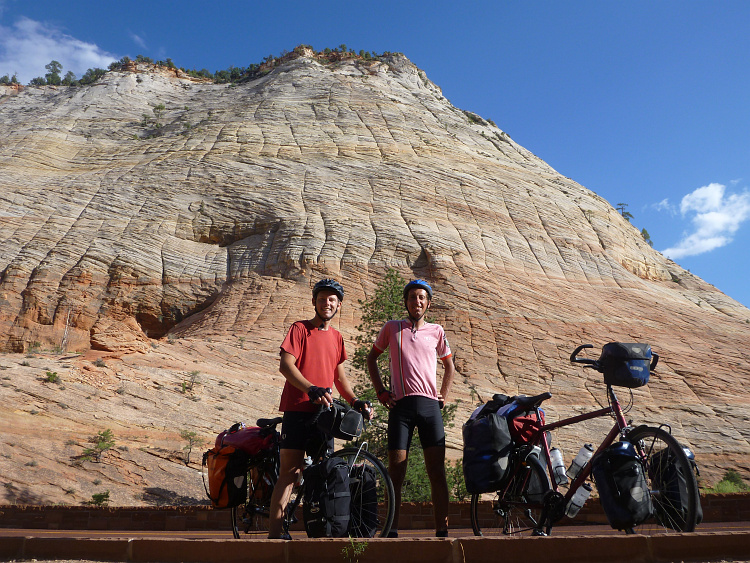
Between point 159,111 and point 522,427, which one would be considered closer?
point 522,427

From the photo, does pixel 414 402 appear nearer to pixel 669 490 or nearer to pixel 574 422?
pixel 574 422

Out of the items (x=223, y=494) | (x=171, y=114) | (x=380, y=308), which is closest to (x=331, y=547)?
(x=223, y=494)

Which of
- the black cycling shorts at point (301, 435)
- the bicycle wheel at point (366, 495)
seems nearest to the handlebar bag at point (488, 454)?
the bicycle wheel at point (366, 495)

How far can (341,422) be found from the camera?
4.39m

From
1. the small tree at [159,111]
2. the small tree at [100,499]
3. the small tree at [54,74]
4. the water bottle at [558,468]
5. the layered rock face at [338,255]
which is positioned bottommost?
the small tree at [100,499]

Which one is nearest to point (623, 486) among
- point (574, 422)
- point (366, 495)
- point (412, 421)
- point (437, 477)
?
point (574, 422)

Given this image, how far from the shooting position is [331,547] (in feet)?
11.5

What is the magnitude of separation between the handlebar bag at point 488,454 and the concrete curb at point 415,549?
123cm

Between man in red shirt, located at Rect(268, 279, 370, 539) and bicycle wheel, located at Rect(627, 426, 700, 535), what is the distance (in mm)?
1953

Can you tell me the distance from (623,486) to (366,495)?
1.76 meters

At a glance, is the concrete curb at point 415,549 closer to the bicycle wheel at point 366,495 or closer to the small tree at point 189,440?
the bicycle wheel at point 366,495

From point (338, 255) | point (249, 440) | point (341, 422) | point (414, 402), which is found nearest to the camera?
point (341, 422)

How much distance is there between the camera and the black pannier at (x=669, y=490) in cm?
382

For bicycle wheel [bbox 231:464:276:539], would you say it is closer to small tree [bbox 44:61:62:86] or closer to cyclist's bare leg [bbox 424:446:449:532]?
cyclist's bare leg [bbox 424:446:449:532]
